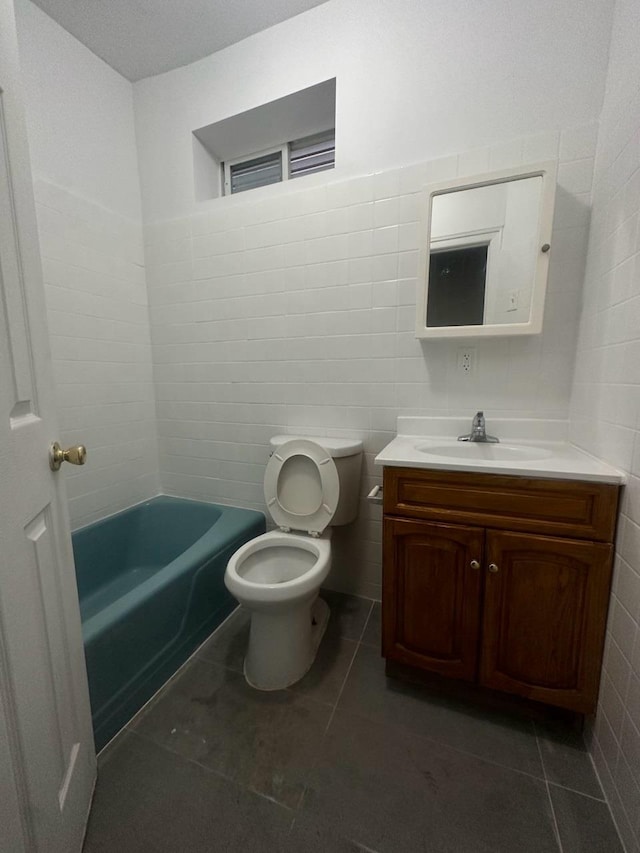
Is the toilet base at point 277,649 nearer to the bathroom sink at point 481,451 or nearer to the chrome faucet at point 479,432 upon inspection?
the bathroom sink at point 481,451

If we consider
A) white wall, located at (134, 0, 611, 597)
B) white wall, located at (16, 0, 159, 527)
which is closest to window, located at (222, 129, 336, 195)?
white wall, located at (134, 0, 611, 597)

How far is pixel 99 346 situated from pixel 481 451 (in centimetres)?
184

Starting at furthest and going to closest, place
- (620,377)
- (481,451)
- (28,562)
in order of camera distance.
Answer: (481,451) < (620,377) < (28,562)

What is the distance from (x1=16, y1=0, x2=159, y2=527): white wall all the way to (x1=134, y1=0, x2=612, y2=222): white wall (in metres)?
0.42

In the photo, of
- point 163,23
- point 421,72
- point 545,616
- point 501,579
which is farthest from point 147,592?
point 163,23

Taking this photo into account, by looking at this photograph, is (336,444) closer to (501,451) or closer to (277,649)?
(501,451)

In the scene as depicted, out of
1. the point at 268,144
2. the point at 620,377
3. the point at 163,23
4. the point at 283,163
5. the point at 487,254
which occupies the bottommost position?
the point at 620,377

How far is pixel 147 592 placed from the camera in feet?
3.91

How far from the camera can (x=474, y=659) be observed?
3.65 ft

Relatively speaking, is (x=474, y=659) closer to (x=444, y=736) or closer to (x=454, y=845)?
(x=444, y=736)

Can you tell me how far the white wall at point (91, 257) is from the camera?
1454 mm

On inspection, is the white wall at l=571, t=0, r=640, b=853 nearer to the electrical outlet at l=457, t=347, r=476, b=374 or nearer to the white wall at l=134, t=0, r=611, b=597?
the white wall at l=134, t=0, r=611, b=597

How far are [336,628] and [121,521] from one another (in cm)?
123

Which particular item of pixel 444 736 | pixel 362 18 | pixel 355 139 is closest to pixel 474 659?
pixel 444 736
